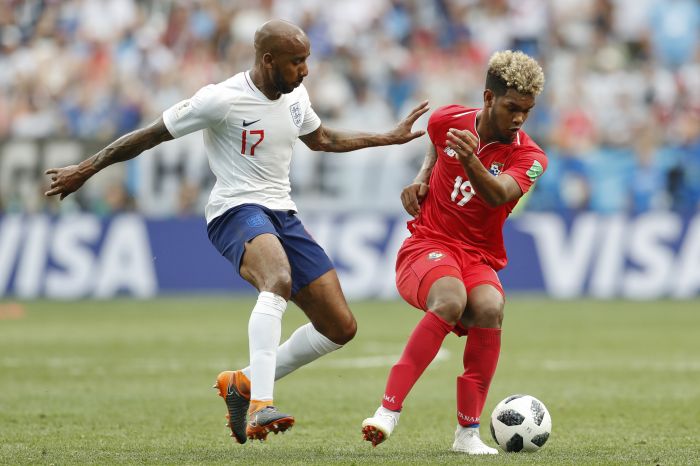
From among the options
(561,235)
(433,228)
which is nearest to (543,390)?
(433,228)

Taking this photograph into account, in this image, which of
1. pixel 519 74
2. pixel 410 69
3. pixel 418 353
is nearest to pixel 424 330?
pixel 418 353

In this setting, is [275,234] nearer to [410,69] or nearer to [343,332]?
[343,332]

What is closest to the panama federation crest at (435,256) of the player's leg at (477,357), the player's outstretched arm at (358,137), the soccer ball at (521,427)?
the player's leg at (477,357)

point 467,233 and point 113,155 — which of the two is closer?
point 113,155

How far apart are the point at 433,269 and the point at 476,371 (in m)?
0.64

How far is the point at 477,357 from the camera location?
Result: 24.5 ft

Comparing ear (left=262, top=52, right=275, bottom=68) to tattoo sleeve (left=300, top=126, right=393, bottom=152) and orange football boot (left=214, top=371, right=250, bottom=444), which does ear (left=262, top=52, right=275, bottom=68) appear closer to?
tattoo sleeve (left=300, top=126, right=393, bottom=152)

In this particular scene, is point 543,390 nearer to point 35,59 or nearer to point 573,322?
point 573,322

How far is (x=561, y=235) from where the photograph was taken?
19.7 metres

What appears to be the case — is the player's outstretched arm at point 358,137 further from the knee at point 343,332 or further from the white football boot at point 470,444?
the white football boot at point 470,444

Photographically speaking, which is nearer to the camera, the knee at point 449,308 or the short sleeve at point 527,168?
the knee at point 449,308

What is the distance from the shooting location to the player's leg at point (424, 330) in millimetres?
7023

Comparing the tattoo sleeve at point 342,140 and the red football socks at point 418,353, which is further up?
the tattoo sleeve at point 342,140

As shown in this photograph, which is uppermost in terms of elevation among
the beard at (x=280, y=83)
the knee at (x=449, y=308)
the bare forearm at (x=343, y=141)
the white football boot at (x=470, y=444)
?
the beard at (x=280, y=83)
